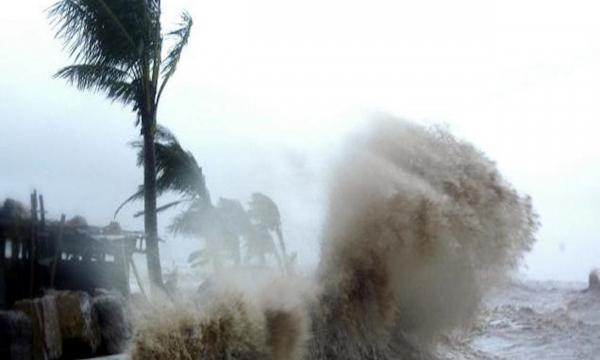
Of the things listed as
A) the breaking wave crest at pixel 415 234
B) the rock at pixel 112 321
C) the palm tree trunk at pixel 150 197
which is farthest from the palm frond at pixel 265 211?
the rock at pixel 112 321

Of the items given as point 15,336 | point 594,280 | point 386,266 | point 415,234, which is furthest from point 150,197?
point 594,280

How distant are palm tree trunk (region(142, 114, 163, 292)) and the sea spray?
19.6 ft

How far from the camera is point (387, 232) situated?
6.03m

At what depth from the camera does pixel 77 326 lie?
8.92 metres

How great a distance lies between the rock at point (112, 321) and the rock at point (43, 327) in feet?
2.12

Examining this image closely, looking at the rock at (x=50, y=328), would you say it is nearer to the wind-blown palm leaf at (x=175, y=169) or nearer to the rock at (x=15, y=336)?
the rock at (x=15, y=336)

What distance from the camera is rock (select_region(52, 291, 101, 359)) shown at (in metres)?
8.72

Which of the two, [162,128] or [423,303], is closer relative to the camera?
[423,303]

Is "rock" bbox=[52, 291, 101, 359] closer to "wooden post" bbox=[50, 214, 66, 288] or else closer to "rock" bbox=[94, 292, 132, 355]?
"rock" bbox=[94, 292, 132, 355]

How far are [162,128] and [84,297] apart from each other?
5.03m

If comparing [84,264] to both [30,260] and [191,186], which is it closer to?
[30,260]

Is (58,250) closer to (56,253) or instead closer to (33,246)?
(56,253)

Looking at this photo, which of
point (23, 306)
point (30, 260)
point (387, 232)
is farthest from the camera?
point (30, 260)

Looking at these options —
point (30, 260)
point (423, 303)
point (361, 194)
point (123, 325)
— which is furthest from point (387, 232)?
point (30, 260)
